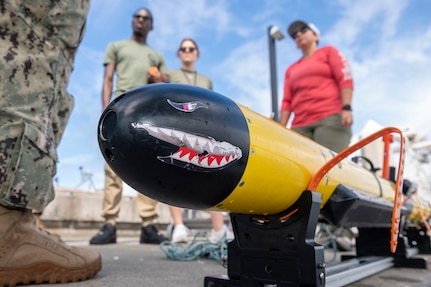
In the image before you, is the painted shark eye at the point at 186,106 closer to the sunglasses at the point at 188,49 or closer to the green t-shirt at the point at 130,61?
the green t-shirt at the point at 130,61

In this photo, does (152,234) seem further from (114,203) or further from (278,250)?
(278,250)

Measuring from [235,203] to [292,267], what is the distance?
305mm

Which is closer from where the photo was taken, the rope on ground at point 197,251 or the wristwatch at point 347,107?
the rope on ground at point 197,251

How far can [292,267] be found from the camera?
1057 mm

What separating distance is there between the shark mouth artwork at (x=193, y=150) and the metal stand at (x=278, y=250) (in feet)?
1.26

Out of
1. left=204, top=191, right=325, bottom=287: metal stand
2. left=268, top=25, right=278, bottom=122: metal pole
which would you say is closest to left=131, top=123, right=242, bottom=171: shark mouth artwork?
left=204, top=191, right=325, bottom=287: metal stand

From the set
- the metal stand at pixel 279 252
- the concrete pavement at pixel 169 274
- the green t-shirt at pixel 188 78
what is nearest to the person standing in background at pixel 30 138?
the concrete pavement at pixel 169 274

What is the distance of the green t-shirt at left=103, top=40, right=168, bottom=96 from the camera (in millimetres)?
2854

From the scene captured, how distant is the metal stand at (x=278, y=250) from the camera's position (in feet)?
3.41

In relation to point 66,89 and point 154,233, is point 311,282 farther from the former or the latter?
point 154,233

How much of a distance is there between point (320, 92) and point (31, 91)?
197 cm

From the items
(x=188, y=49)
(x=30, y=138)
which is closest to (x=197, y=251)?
(x=30, y=138)

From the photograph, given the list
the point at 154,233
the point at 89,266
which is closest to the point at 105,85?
the point at 154,233

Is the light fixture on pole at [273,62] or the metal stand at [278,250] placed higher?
the light fixture on pole at [273,62]
